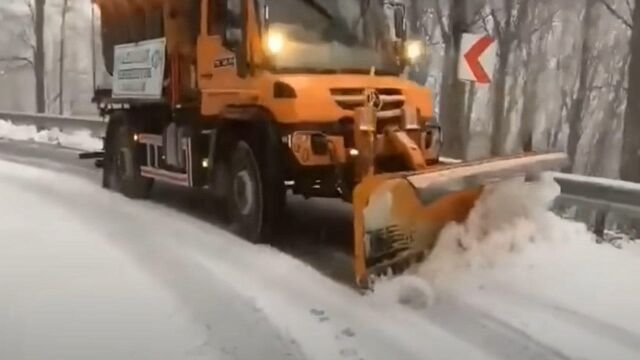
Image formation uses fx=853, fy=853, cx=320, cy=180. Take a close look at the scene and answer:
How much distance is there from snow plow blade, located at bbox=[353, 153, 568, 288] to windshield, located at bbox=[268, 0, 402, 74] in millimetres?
1961

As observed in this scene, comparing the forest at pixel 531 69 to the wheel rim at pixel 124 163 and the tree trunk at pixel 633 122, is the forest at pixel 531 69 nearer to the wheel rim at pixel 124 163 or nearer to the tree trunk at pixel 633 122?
the tree trunk at pixel 633 122

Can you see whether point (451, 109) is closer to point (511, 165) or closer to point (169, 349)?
point (511, 165)

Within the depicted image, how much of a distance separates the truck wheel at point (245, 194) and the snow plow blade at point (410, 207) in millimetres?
1957

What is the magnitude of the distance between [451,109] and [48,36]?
4359 centimetres

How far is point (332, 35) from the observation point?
8.66m

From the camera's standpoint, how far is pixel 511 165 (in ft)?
24.4

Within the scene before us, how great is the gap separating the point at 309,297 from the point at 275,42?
2.91m

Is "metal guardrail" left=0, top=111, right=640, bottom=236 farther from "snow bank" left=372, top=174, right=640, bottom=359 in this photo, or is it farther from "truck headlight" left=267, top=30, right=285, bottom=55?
"truck headlight" left=267, top=30, right=285, bottom=55

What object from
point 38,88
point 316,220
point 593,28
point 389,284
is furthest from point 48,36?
point 389,284

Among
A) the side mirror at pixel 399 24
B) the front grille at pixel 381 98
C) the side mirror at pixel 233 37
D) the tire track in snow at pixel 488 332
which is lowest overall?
the tire track in snow at pixel 488 332

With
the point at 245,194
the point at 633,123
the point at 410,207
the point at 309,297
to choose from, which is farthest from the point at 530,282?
the point at 633,123

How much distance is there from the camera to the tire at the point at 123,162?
462 inches

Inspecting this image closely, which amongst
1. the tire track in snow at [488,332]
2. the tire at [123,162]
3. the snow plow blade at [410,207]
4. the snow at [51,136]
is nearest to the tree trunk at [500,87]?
the snow at [51,136]

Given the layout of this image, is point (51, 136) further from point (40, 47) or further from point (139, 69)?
point (40, 47)
